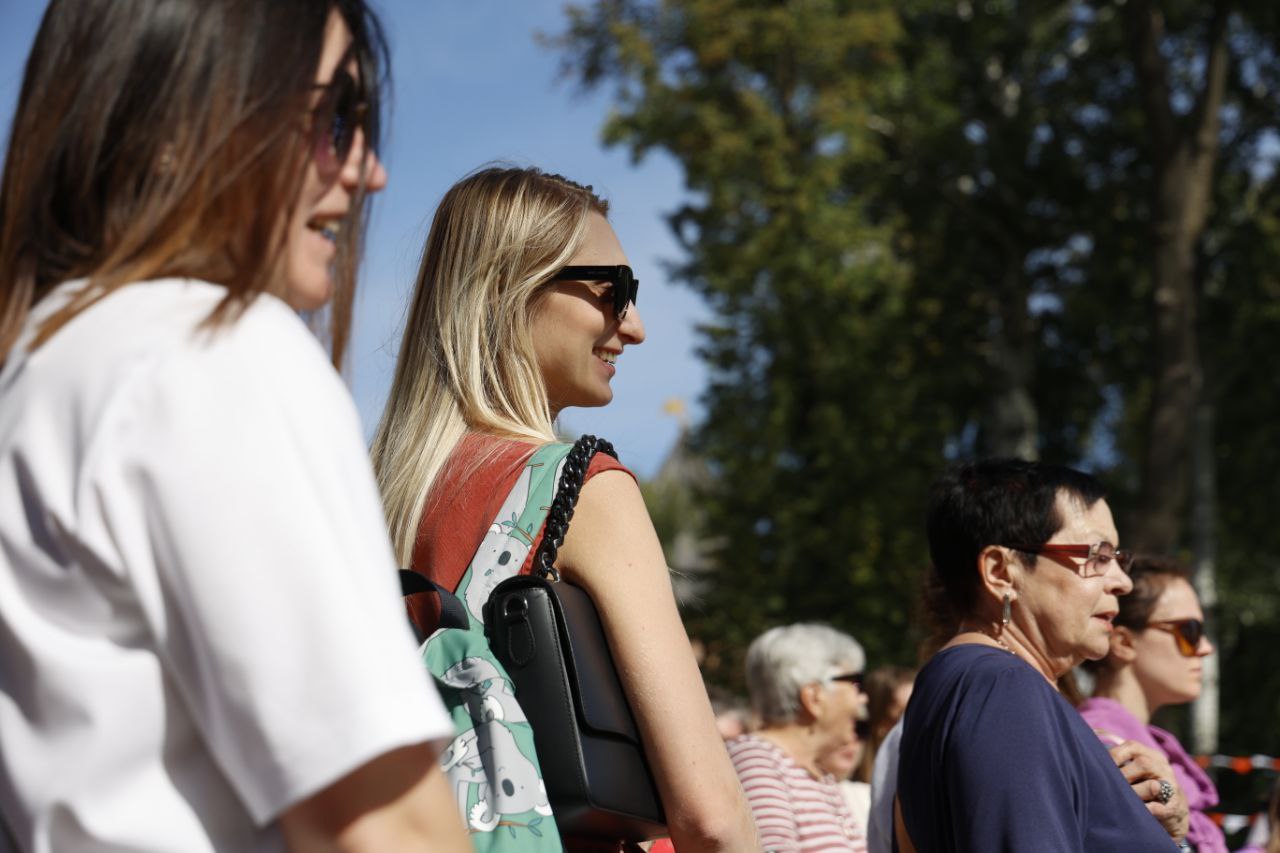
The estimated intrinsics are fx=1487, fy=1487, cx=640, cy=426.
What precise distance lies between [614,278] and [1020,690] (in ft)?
3.55

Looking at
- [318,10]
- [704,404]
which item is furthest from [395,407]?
[704,404]

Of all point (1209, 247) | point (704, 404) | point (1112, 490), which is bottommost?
point (1112, 490)

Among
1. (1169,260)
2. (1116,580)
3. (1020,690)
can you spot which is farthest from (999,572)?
(1169,260)

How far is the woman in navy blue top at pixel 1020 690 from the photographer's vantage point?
2.64 m

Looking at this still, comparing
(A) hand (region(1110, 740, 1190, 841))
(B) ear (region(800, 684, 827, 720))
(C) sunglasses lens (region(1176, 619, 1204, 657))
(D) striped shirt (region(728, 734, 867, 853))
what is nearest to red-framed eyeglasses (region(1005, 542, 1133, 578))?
(A) hand (region(1110, 740, 1190, 841))

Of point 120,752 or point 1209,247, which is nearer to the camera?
point 120,752

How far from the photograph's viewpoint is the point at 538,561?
2014 mm

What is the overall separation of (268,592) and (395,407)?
1.44m

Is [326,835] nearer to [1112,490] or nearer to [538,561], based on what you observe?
[538,561]

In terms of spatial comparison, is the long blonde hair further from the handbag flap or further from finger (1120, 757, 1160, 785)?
finger (1120, 757, 1160, 785)

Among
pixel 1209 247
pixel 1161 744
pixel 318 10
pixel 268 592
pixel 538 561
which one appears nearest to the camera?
pixel 268 592

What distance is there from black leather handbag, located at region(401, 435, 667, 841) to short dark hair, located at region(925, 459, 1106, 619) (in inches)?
58.2

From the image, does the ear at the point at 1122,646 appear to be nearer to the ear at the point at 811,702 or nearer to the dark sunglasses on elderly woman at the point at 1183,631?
the dark sunglasses on elderly woman at the point at 1183,631

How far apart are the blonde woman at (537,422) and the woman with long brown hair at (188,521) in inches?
33.1
